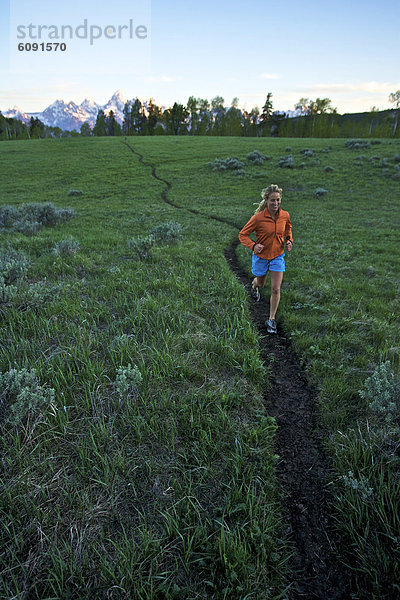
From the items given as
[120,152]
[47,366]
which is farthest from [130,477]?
[120,152]

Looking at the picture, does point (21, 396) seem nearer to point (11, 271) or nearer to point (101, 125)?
point (11, 271)

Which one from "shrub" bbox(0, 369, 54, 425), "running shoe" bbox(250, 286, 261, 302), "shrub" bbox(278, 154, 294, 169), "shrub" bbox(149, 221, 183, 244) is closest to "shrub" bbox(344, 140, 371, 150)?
"shrub" bbox(278, 154, 294, 169)

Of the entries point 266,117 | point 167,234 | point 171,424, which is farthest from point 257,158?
point 266,117

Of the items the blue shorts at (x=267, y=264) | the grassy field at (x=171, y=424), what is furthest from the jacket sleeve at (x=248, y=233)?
the grassy field at (x=171, y=424)

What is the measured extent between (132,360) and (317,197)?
849 inches

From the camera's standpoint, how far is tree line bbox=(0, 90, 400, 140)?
78.5m

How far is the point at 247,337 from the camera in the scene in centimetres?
503

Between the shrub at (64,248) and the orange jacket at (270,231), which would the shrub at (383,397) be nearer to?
the orange jacket at (270,231)

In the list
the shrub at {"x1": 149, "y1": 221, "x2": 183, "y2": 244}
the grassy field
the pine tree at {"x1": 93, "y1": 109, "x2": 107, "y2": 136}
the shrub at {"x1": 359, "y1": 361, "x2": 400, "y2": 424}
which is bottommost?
the grassy field

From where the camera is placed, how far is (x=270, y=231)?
18.5ft

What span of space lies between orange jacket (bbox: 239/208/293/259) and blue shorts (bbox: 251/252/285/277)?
0.11 metres

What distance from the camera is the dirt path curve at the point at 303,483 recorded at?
222 cm

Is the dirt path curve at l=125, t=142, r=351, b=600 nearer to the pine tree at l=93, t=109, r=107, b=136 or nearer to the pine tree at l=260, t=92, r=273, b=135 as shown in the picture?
the pine tree at l=260, t=92, r=273, b=135

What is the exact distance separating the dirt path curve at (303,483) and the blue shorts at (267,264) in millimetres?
1693
